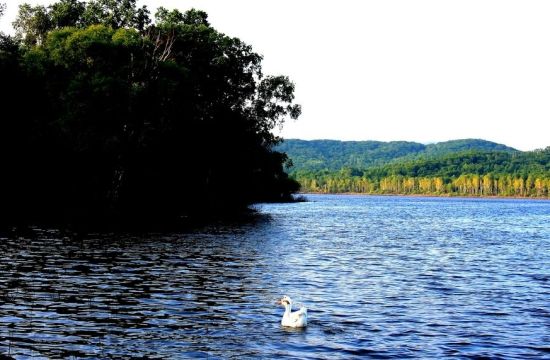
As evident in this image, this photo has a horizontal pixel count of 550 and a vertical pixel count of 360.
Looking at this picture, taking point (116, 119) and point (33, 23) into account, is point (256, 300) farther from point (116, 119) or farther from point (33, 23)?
point (33, 23)

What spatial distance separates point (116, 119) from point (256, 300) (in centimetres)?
4542

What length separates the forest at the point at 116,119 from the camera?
203 ft

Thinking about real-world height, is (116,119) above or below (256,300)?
above

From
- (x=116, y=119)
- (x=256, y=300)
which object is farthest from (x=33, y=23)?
(x=256, y=300)

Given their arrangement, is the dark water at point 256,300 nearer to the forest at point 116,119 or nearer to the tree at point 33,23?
the forest at point 116,119

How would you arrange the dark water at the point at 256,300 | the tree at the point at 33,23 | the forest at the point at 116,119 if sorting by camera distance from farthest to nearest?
the tree at the point at 33,23
the forest at the point at 116,119
the dark water at the point at 256,300

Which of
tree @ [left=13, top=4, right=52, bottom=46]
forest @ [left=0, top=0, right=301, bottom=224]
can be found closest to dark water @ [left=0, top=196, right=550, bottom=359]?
forest @ [left=0, top=0, right=301, bottom=224]

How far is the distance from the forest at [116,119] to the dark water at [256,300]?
20.4 meters

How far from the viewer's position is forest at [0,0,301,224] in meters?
61.9

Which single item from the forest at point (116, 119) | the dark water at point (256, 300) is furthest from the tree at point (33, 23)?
the dark water at point (256, 300)

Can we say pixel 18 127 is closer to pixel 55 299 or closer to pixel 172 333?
pixel 55 299

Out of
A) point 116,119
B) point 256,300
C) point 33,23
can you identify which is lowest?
point 256,300

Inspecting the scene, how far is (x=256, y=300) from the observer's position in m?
23.8

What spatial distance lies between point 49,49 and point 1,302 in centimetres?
5220
